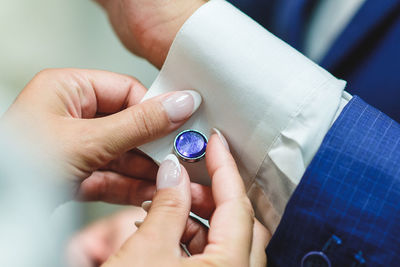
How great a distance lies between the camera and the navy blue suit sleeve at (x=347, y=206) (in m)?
0.48

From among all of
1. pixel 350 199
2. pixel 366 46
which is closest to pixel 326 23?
pixel 366 46

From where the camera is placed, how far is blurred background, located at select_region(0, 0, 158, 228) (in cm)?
112

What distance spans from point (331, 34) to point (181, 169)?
0.45 m

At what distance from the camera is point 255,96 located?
0.56 meters

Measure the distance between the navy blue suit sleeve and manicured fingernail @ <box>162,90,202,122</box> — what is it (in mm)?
205

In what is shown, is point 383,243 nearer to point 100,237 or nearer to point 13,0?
point 100,237

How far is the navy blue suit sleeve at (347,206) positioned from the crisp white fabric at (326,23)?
31 centimetres

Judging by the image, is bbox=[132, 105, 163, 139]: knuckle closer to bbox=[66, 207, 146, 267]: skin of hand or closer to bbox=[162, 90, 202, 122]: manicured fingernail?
bbox=[162, 90, 202, 122]: manicured fingernail

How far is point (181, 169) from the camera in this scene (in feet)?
1.72

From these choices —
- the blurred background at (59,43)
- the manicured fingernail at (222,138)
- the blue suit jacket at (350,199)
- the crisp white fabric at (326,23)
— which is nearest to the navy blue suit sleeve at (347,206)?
the blue suit jacket at (350,199)

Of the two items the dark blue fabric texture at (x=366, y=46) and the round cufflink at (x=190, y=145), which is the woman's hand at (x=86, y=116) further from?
the dark blue fabric texture at (x=366, y=46)

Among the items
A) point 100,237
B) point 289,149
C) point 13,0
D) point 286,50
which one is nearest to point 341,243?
point 289,149

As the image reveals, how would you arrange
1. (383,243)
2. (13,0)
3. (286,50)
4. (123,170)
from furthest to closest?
(13,0), (123,170), (286,50), (383,243)

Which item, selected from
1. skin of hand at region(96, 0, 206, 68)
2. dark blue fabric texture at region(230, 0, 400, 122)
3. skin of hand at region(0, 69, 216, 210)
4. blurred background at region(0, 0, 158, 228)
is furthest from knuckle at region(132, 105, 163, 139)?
blurred background at region(0, 0, 158, 228)
